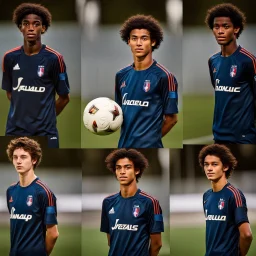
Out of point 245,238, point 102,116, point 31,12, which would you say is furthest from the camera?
point 31,12

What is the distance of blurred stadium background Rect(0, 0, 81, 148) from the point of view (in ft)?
19.0

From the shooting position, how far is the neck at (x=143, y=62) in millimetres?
5680

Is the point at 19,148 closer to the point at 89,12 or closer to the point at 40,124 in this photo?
the point at 40,124

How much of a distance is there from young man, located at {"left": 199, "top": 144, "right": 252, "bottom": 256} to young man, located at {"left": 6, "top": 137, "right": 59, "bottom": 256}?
123 cm

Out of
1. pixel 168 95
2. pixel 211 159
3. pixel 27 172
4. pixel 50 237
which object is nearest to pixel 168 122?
pixel 168 95

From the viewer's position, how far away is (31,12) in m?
5.73

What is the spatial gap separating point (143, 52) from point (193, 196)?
1.22 meters

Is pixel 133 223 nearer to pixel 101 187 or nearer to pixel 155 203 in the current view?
pixel 155 203

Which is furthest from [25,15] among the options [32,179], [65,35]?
[32,179]

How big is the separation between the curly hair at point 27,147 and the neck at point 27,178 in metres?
0.08

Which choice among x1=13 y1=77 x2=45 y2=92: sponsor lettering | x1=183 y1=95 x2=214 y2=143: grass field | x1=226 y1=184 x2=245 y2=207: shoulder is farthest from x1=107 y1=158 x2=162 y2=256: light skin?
x1=13 y1=77 x2=45 y2=92: sponsor lettering

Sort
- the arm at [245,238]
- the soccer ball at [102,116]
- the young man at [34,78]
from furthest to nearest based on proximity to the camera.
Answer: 1. the young man at [34,78]
2. the arm at [245,238]
3. the soccer ball at [102,116]

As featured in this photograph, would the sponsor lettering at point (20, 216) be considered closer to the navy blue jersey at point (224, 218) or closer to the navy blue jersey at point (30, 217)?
the navy blue jersey at point (30, 217)

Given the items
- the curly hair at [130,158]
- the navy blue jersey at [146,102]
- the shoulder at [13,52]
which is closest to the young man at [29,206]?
the curly hair at [130,158]
